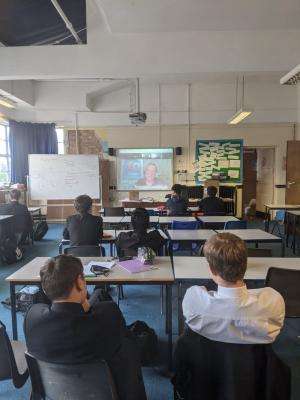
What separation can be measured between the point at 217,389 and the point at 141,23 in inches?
177

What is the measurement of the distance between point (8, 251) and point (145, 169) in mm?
5055

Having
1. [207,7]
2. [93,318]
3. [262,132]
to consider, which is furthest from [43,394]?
[262,132]

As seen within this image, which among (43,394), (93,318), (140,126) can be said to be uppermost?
(140,126)

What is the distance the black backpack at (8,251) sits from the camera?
5.37 meters

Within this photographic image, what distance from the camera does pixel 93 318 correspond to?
52.4 inches

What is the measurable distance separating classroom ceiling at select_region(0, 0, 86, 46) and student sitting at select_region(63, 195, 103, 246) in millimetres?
2691

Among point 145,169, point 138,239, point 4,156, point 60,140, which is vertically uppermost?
point 60,140

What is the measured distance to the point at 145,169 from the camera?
31.5 feet

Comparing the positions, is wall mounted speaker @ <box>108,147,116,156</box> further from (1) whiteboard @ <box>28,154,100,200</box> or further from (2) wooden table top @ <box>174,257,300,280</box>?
(2) wooden table top @ <box>174,257,300,280</box>

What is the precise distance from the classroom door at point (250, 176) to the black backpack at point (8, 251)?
695cm

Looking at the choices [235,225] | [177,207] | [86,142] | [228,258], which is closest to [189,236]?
[235,225]

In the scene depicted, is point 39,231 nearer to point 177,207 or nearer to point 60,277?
point 177,207

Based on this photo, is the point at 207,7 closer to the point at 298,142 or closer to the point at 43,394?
the point at 43,394

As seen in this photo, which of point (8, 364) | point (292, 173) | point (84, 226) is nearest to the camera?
point (8, 364)
